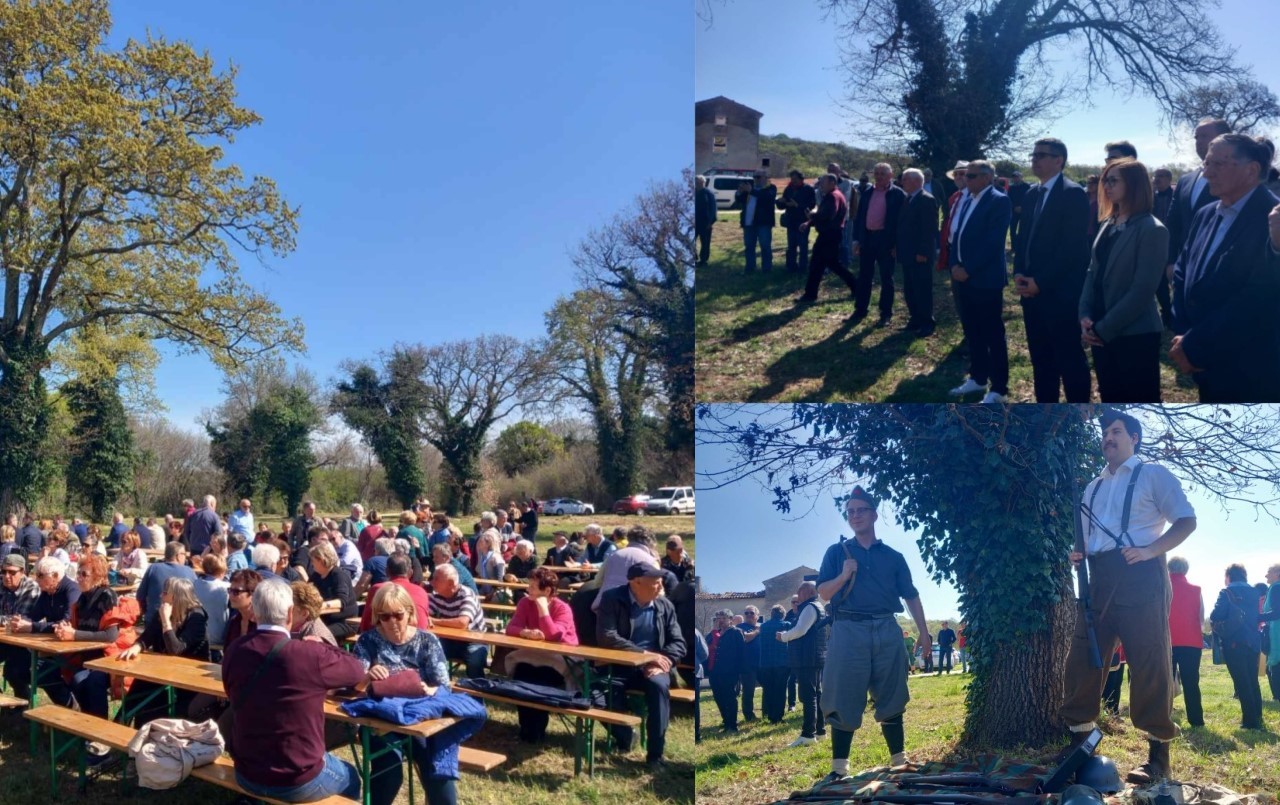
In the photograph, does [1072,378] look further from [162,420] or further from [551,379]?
[162,420]

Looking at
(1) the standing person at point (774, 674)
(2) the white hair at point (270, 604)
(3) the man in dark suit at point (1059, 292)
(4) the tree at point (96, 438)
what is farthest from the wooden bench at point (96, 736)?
(4) the tree at point (96, 438)

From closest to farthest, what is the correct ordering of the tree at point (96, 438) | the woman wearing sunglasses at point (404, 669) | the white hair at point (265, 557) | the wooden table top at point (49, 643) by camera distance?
1. the woman wearing sunglasses at point (404, 669)
2. the wooden table top at point (49, 643)
3. the white hair at point (265, 557)
4. the tree at point (96, 438)

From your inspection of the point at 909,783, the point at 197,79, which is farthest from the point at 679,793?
the point at 197,79

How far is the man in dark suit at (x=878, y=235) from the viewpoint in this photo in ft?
12.6

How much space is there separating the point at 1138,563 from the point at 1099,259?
46.4 inches

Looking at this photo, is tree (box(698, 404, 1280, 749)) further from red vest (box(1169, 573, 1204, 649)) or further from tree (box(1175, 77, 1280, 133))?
tree (box(1175, 77, 1280, 133))

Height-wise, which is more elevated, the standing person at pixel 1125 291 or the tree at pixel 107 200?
the tree at pixel 107 200

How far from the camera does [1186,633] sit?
3721mm

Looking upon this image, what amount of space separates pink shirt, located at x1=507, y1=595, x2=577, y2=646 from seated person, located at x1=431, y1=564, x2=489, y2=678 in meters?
0.51

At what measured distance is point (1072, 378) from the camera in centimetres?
366

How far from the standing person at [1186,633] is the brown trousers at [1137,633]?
30 mm

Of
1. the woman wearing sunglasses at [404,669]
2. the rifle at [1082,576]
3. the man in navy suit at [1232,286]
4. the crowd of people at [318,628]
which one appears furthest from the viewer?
the woman wearing sunglasses at [404,669]

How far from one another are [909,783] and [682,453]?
283cm

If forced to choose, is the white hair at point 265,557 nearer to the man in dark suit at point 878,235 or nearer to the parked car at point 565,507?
the parked car at point 565,507
